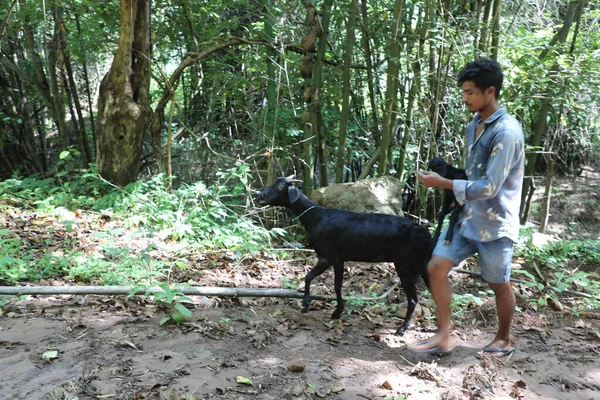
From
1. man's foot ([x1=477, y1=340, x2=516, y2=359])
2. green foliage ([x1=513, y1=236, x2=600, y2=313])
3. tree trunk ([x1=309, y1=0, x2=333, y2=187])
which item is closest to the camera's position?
man's foot ([x1=477, y1=340, x2=516, y2=359])

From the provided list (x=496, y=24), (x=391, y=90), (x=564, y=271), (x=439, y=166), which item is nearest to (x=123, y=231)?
(x=391, y=90)

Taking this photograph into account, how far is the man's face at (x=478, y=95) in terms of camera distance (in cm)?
338

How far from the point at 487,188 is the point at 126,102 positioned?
645 cm

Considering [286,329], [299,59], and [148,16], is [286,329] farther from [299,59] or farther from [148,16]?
[148,16]

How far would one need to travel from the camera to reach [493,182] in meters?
3.22

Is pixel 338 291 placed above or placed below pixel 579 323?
above

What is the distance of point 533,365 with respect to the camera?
3.77 metres

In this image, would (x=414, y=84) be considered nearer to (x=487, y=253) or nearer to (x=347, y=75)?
(x=347, y=75)

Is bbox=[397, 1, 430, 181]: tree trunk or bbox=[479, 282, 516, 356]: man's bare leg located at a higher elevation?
bbox=[397, 1, 430, 181]: tree trunk

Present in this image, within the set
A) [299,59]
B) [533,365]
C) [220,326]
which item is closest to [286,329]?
[220,326]

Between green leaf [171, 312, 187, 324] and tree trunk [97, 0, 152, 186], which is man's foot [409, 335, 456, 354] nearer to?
green leaf [171, 312, 187, 324]

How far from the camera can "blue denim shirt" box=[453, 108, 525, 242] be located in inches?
127

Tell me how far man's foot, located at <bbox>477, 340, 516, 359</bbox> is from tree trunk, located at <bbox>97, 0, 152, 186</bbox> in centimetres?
637

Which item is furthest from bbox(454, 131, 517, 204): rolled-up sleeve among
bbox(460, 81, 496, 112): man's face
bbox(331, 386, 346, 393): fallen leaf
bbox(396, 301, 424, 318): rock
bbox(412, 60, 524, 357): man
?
bbox(396, 301, 424, 318): rock
